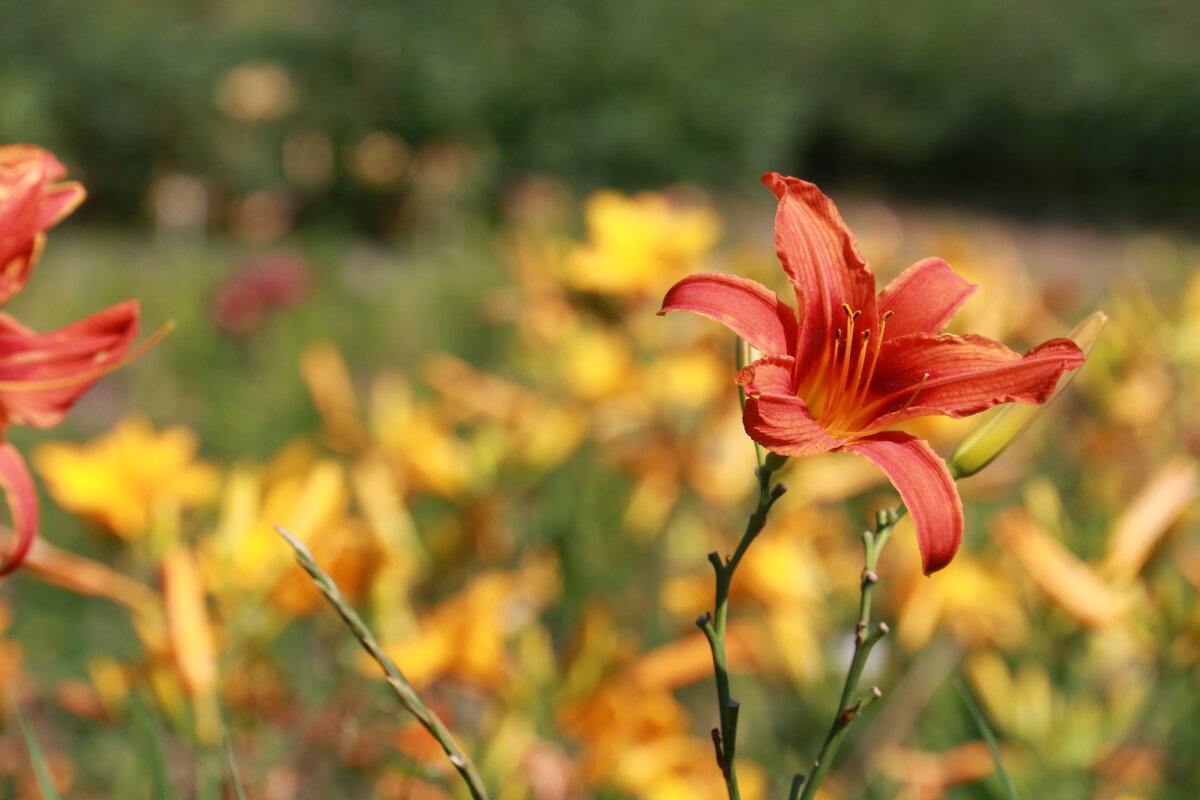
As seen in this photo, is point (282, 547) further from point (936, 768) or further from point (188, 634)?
point (936, 768)

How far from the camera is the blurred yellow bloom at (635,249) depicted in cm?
126

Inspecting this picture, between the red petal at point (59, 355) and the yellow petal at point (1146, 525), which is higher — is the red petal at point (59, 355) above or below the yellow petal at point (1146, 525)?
above

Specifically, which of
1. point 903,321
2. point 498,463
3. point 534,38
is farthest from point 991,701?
point 534,38

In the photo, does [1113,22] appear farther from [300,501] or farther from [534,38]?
[300,501]

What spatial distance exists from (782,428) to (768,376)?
24mm

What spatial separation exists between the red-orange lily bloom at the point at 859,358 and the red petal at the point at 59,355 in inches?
10.5

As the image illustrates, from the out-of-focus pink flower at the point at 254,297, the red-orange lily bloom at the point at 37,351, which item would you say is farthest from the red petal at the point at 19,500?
the out-of-focus pink flower at the point at 254,297

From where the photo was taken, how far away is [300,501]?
88cm

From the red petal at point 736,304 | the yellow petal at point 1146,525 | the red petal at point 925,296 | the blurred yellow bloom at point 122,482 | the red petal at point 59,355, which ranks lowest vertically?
the blurred yellow bloom at point 122,482

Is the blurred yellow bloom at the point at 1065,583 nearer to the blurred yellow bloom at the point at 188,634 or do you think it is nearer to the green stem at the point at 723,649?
the green stem at the point at 723,649

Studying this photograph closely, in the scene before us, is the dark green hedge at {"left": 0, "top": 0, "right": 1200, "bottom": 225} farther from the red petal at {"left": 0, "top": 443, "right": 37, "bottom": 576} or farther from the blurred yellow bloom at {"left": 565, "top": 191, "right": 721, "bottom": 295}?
the red petal at {"left": 0, "top": 443, "right": 37, "bottom": 576}

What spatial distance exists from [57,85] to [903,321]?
7148 mm

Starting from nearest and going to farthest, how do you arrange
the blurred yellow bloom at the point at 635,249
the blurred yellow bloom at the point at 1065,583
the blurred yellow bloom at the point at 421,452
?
the blurred yellow bloom at the point at 1065,583, the blurred yellow bloom at the point at 421,452, the blurred yellow bloom at the point at 635,249

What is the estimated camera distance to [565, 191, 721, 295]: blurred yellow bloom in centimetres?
126
